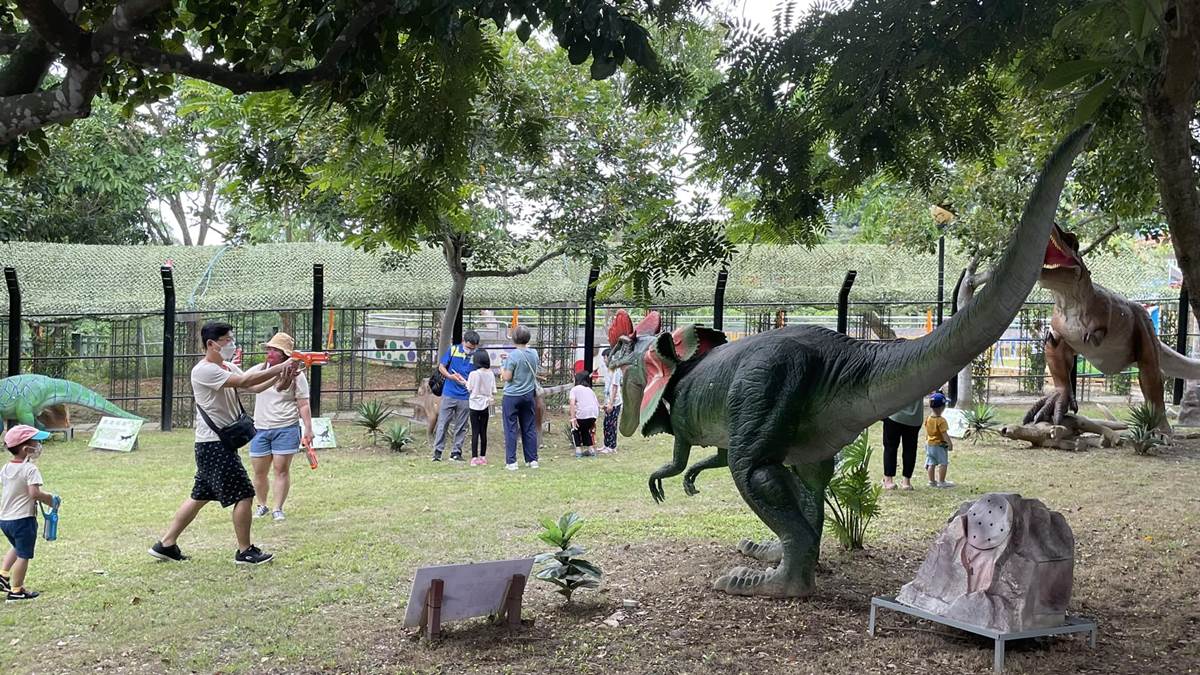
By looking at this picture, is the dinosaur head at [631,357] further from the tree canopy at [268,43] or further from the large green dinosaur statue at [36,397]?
the large green dinosaur statue at [36,397]

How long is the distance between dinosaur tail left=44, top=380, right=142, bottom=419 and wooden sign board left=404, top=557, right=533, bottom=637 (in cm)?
799

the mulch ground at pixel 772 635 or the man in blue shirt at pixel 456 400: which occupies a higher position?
the man in blue shirt at pixel 456 400

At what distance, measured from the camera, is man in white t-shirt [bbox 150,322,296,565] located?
620 centimetres

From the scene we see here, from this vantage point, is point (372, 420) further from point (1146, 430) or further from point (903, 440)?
point (1146, 430)

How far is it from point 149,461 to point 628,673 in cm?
734

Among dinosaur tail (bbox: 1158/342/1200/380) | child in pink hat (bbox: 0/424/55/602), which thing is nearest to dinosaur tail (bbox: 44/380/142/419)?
child in pink hat (bbox: 0/424/55/602)

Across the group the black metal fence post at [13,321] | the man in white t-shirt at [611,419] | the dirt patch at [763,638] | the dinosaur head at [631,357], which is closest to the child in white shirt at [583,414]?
the man in white t-shirt at [611,419]

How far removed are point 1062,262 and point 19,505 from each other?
7.55 meters

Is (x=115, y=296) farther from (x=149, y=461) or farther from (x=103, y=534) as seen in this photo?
(x=103, y=534)

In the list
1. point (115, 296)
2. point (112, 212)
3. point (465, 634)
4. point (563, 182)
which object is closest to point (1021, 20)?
point (465, 634)

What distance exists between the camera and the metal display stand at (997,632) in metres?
4.17

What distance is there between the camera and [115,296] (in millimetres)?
13695


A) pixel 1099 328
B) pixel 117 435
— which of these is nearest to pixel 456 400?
pixel 117 435

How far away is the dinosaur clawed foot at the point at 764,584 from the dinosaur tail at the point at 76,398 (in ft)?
28.2
